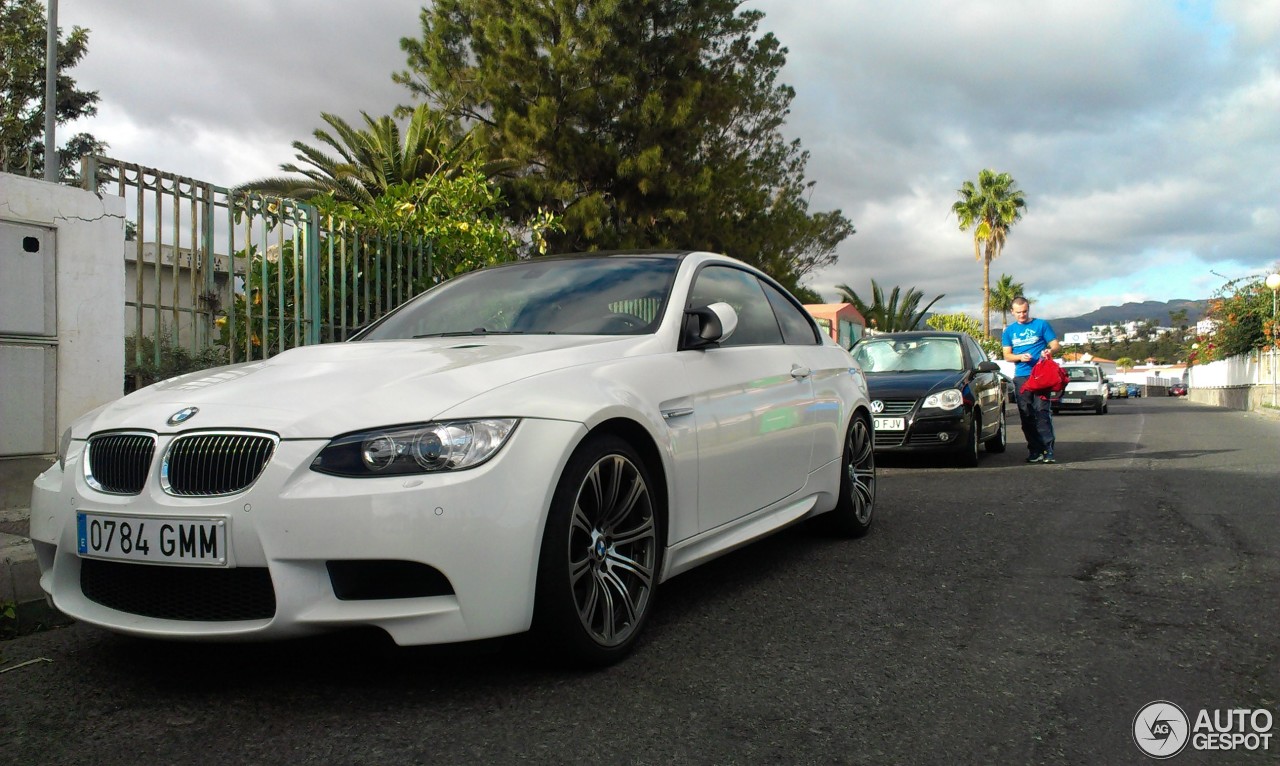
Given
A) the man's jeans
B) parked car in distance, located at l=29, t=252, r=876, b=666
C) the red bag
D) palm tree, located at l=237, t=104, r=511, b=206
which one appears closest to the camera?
parked car in distance, located at l=29, t=252, r=876, b=666

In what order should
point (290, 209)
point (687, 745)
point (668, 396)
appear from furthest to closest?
point (290, 209) → point (668, 396) → point (687, 745)

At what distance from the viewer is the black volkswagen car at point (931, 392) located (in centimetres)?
948

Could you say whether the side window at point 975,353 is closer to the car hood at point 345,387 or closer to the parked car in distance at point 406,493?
the parked car in distance at point 406,493

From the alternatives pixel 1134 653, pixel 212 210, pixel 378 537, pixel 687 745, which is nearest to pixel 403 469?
pixel 378 537

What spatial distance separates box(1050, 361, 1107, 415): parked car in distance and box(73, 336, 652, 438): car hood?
27.4 metres

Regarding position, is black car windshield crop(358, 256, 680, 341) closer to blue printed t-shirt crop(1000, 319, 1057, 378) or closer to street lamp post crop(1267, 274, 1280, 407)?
blue printed t-shirt crop(1000, 319, 1057, 378)

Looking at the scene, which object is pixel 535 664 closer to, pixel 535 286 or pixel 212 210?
pixel 535 286

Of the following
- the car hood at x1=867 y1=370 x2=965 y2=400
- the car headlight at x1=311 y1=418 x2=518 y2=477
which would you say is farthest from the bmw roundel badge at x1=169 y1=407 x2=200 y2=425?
the car hood at x1=867 y1=370 x2=965 y2=400

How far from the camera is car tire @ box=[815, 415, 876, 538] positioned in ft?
17.9

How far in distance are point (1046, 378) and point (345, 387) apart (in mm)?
8594

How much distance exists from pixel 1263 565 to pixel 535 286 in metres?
3.77

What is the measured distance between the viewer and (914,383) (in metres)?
9.84

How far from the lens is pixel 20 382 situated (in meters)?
5.68
